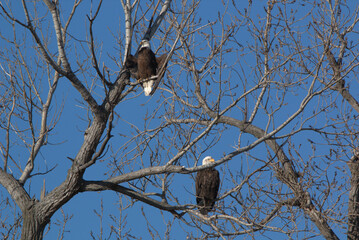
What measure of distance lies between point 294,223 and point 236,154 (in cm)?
84

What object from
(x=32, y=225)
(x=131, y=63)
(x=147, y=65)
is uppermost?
(x=147, y=65)

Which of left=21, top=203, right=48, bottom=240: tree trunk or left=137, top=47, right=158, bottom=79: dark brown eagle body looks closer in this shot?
left=21, top=203, right=48, bottom=240: tree trunk

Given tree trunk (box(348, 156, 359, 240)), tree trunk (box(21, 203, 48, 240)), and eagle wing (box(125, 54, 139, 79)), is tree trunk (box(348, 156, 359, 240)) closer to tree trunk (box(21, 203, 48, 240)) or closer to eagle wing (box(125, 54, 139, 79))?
eagle wing (box(125, 54, 139, 79))

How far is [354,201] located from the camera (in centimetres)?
585

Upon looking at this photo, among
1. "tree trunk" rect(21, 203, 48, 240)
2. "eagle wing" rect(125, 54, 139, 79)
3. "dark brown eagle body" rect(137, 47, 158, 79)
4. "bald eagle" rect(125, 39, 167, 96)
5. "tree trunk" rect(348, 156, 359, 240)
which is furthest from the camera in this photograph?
"dark brown eagle body" rect(137, 47, 158, 79)

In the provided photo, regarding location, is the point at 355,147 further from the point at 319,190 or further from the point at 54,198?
the point at 54,198

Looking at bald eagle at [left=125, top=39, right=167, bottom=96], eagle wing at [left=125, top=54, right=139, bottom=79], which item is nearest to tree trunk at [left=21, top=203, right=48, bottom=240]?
eagle wing at [left=125, top=54, right=139, bottom=79]

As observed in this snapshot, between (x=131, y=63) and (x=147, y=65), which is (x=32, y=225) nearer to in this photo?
(x=131, y=63)

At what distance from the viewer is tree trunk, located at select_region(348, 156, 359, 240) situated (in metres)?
5.76

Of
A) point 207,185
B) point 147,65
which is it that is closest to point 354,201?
point 207,185

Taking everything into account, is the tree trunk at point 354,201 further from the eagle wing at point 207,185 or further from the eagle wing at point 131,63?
the eagle wing at point 131,63

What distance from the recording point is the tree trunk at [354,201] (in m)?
5.76

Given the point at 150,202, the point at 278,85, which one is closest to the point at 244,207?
the point at 150,202

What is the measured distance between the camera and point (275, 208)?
197 inches
